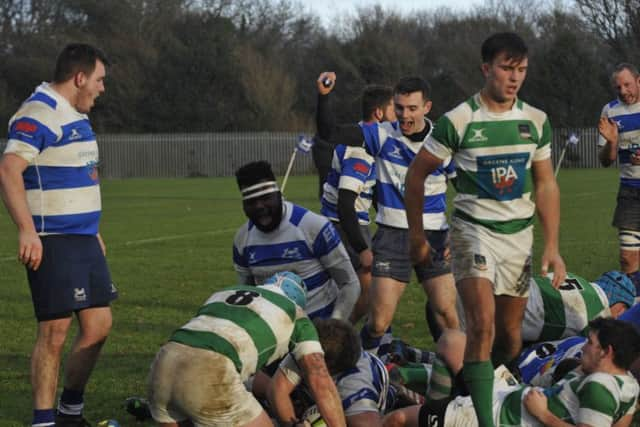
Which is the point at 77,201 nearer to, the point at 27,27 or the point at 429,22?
the point at 27,27

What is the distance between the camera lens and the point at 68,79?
6.34 metres

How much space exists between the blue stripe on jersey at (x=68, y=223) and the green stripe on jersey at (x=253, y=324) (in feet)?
4.69

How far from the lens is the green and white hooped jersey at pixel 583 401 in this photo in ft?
17.2

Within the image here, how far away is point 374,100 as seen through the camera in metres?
9.17

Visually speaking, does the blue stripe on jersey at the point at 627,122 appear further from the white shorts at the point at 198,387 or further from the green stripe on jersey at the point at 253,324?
the white shorts at the point at 198,387

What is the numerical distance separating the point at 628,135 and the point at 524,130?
4672 mm

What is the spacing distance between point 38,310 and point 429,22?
62467mm

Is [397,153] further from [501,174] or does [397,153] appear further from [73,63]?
[73,63]

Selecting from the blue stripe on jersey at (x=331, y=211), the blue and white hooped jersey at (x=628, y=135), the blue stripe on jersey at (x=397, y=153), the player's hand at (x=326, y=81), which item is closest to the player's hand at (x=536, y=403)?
the blue stripe on jersey at (x=397, y=153)

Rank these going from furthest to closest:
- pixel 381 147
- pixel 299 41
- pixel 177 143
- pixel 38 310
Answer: pixel 299 41, pixel 177 143, pixel 381 147, pixel 38 310

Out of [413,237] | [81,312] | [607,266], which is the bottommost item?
[607,266]

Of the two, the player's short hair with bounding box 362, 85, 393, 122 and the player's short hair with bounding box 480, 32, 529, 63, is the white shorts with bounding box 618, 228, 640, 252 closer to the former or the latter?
the player's short hair with bounding box 362, 85, 393, 122

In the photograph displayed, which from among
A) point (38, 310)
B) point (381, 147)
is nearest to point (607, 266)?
point (381, 147)

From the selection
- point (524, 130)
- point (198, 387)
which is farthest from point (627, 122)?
point (198, 387)
